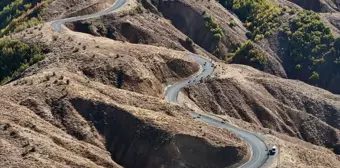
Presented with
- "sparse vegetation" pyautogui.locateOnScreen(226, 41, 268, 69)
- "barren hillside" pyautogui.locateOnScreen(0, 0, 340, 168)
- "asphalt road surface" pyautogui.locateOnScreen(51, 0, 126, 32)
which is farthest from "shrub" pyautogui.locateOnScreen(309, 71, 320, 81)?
"asphalt road surface" pyautogui.locateOnScreen(51, 0, 126, 32)

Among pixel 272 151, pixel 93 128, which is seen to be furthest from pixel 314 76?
pixel 93 128

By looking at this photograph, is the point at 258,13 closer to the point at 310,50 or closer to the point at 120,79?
the point at 310,50

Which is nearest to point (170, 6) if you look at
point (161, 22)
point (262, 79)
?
point (161, 22)

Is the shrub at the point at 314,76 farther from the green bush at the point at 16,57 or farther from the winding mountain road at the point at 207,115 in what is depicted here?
the green bush at the point at 16,57

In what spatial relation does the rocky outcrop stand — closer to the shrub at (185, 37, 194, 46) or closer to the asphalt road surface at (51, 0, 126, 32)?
the shrub at (185, 37, 194, 46)

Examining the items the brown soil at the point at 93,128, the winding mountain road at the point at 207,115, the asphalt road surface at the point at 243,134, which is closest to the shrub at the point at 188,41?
the winding mountain road at the point at 207,115

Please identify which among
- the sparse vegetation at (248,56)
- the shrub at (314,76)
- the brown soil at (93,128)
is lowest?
the shrub at (314,76)
